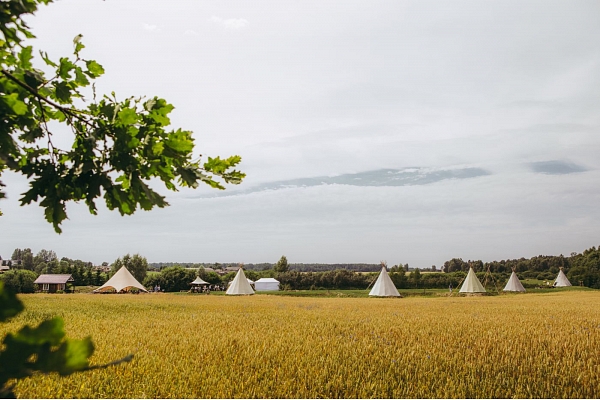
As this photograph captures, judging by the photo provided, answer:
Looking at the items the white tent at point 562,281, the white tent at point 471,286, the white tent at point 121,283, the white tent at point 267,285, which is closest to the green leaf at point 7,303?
the white tent at point 121,283

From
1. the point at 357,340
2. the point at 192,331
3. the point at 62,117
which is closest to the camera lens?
the point at 62,117

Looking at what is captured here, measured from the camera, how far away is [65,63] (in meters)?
2.37

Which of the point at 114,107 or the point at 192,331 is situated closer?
the point at 114,107

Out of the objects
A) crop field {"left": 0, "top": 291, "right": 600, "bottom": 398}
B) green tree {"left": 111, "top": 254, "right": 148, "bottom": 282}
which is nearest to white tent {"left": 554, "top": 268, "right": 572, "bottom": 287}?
crop field {"left": 0, "top": 291, "right": 600, "bottom": 398}

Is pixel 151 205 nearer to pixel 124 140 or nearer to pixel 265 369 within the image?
pixel 124 140

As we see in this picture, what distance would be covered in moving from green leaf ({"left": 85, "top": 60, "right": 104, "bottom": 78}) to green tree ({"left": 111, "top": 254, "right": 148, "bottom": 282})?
9099 centimetres

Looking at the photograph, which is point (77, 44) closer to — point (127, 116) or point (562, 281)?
point (127, 116)

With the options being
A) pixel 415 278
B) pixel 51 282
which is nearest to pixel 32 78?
pixel 415 278

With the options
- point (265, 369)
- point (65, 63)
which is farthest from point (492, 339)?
point (65, 63)

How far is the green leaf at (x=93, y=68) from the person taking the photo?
8.21ft

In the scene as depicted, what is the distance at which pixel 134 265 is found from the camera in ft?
281

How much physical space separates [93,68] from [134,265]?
9152cm

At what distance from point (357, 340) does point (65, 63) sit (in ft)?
23.3

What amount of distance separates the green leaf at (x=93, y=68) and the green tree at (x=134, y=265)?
299 feet
